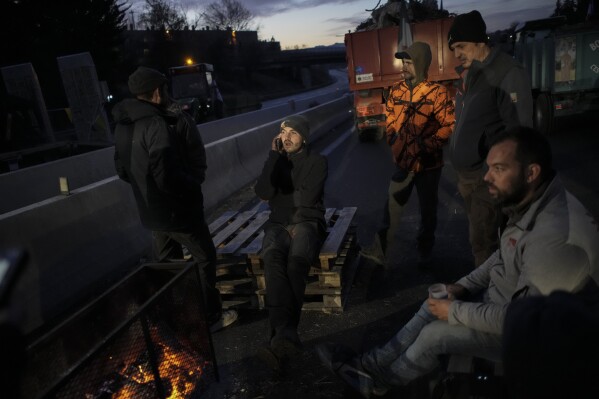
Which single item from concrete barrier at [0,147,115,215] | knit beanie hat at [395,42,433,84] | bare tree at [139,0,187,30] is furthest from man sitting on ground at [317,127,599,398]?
bare tree at [139,0,187,30]

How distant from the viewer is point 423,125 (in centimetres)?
442

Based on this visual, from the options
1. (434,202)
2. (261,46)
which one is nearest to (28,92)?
(434,202)

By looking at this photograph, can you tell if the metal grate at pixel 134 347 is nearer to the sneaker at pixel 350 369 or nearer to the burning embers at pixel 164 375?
the burning embers at pixel 164 375

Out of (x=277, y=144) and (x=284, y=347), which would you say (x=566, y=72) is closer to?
(x=277, y=144)

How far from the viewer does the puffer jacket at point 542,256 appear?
1870mm

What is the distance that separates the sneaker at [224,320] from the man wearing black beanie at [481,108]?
2.06 meters

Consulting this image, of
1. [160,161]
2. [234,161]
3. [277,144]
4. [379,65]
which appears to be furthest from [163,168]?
[379,65]

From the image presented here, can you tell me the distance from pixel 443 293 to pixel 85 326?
75.8 inches

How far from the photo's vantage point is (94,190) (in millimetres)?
4777

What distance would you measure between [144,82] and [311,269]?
6.54 feet

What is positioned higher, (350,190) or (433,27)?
(433,27)

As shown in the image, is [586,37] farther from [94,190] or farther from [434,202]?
[94,190]

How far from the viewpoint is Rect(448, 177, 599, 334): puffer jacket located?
1870mm

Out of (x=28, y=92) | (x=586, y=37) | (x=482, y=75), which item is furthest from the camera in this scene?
(x=28, y=92)
